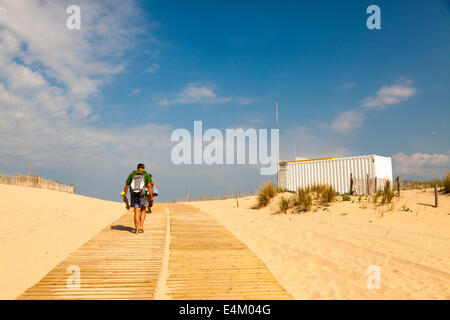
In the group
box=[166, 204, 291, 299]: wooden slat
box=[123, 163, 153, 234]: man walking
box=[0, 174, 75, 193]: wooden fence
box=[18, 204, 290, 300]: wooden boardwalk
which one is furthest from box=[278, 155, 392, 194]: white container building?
box=[0, 174, 75, 193]: wooden fence

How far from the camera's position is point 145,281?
4.84 m

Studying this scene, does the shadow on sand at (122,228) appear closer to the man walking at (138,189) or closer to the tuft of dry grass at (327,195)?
the man walking at (138,189)

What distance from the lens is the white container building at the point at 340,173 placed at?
20.5 meters

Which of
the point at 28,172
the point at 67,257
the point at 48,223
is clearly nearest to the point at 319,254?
the point at 67,257

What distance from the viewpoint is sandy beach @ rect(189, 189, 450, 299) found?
503 cm

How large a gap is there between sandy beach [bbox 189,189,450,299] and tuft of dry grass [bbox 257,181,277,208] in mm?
4991

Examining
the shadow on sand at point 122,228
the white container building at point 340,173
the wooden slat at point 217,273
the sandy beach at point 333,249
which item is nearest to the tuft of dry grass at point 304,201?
the sandy beach at point 333,249

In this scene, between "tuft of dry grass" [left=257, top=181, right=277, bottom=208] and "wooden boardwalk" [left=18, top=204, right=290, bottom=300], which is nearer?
"wooden boardwalk" [left=18, top=204, right=290, bottom=300]

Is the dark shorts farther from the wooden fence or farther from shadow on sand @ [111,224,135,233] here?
the wooden fence

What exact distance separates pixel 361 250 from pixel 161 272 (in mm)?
5244

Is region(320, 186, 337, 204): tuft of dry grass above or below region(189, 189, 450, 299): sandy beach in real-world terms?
above

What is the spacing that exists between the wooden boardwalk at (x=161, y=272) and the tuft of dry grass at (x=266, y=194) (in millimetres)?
12057
